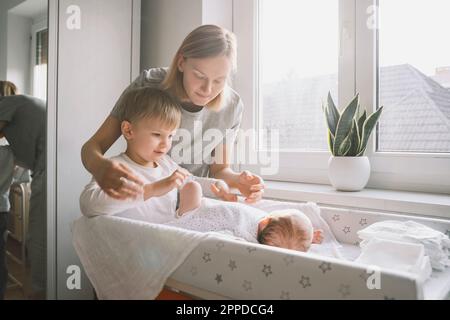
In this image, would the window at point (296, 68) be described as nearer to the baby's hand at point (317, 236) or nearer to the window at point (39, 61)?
the baby's hand at point (317, 236)

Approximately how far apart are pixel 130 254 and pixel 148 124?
9.7 inches

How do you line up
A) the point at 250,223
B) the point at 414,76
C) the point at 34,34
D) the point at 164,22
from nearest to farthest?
the point at 34,34
the point at 250,223
the point at 164,22
the point at 414,76

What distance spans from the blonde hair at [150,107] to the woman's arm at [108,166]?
4cm

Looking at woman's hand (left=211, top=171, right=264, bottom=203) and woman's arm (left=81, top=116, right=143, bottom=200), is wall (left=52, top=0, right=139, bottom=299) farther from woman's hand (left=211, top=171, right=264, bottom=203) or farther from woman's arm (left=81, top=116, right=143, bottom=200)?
woman's hand (left=211, top=171, right=264, bottom=203)

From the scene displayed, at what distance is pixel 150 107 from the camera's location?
71cm

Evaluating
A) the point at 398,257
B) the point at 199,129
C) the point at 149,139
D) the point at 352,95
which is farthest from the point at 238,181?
the point at 352,95

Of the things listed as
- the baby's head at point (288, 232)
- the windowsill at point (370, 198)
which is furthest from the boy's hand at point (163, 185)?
the windowsill at point (370, 198)

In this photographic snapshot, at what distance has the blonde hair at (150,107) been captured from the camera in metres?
0.71

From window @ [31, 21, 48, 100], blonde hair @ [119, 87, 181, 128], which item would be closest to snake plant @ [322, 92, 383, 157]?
blonde hair @ [119, 87, 181, 128]

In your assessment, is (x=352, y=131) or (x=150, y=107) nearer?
(x=150, y=107)

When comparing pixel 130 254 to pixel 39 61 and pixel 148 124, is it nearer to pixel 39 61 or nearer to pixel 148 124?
pixel 148 124

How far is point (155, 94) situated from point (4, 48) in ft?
0.94
